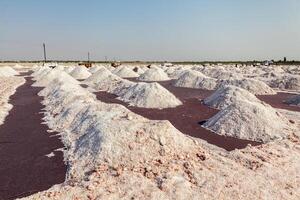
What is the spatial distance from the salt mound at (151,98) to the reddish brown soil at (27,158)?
6.54m

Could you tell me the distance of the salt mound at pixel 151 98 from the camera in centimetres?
2184

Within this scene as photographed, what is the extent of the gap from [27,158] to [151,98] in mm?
11508

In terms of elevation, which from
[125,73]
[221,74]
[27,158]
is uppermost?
[27,158]

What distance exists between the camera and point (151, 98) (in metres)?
22.4

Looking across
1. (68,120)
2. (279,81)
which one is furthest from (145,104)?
(279,81)

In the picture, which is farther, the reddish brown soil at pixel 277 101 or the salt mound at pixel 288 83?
the salt mound at pixel 288 83

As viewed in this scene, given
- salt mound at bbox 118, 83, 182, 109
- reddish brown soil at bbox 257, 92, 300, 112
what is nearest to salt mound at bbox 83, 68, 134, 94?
salt mound at bbox 118, 83, 182, 109

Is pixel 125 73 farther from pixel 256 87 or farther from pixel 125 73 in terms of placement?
pixel 256 87

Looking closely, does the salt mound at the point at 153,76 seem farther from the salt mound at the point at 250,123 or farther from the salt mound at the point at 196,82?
the salt mound at the point at 250,123

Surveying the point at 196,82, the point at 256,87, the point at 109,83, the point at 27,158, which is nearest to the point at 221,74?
the point at 196,82

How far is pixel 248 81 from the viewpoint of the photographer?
30.9 m

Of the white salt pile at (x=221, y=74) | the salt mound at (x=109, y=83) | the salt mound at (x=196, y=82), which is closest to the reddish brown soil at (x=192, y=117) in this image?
the salt mound at (x=109, y=83)

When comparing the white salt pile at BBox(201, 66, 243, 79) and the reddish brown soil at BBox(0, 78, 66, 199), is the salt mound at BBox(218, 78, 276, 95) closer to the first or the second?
the white salt pile at BBox(201, 66, 243, 79)

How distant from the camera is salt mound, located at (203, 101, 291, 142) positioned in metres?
14.2
